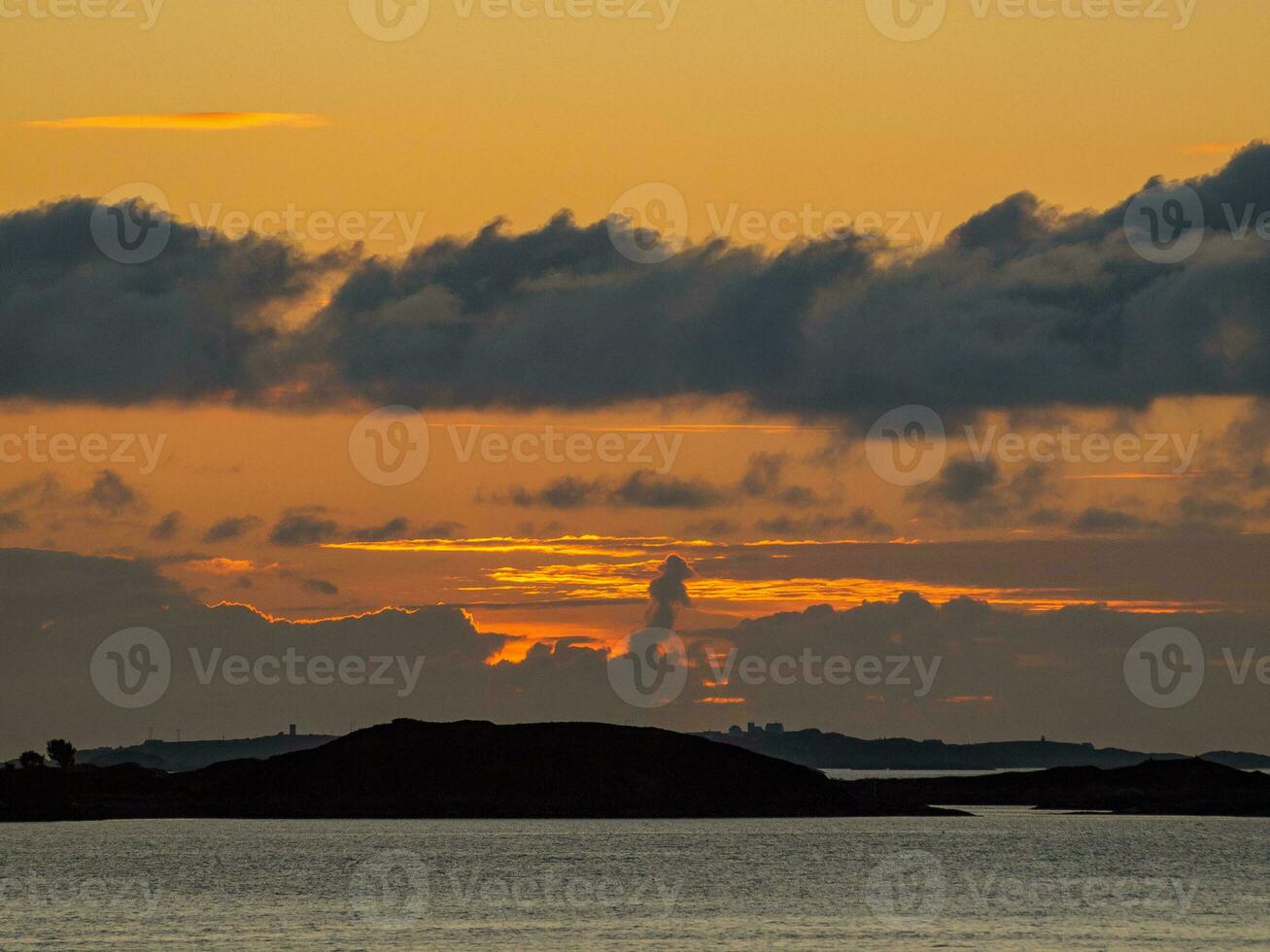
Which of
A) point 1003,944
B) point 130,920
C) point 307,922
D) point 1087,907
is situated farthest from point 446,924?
point 1087,907

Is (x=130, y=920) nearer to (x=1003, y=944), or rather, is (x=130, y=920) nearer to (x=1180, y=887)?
(x=1003, y=944)

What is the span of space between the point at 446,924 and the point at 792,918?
23.6m

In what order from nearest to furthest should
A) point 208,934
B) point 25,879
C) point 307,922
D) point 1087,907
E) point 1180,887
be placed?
point 208,934 → point 307,922 → point 1087,907 → point 1180,887 → point 25,879

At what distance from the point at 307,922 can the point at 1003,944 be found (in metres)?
45.7

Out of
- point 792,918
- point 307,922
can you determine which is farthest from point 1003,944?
point 307,922

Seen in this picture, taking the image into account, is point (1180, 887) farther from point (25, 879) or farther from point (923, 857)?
point (25, 879)

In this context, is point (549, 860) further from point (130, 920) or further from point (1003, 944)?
point (1003, 944)

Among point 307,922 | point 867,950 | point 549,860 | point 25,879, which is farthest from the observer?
point 549,860

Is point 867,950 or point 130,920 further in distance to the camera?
point 130,920

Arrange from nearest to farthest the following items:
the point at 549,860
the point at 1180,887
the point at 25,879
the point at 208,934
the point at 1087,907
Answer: the point at 208,934, the point at 1087,907, the point at 1180,887, the point at 25,879, the point at 549,860

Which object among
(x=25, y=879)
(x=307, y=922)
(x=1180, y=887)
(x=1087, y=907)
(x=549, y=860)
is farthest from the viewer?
(x=549, y=860)

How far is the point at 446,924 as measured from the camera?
123625 millimetres

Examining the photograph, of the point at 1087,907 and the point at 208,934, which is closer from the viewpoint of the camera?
the point at 208,934

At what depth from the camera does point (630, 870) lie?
585ft
